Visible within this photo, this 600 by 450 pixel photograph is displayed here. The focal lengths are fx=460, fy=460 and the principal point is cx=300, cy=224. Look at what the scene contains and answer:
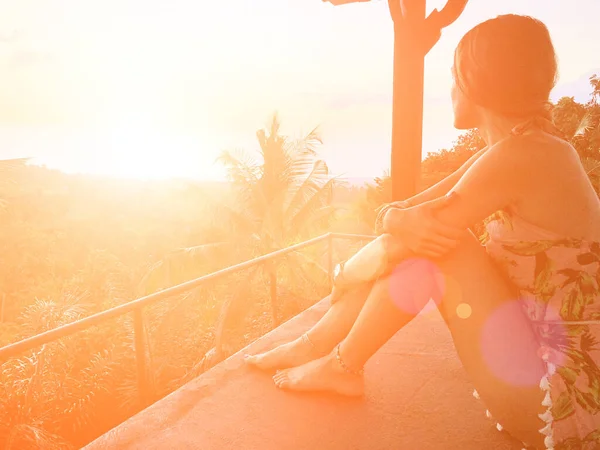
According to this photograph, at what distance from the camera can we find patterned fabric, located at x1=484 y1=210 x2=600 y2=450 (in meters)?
0.99

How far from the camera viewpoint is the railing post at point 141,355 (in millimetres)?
1989

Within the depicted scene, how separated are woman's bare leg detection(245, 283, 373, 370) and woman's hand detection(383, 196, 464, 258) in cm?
33

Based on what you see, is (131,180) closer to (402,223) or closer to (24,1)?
(24,1)

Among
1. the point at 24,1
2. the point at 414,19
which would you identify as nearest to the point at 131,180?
the point at 24,1

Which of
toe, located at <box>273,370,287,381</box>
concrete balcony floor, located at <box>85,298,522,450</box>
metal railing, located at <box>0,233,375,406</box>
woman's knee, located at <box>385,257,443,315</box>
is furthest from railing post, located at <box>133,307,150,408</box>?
woman's knee, located at <box>385,257,443,315</box>

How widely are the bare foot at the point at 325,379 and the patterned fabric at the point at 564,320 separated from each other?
0.73 meters

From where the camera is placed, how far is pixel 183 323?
18641mm

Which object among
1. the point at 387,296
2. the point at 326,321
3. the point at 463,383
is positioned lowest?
the point at 463,383

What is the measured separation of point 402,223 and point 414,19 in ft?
5.55

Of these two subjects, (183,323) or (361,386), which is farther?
(183,323)

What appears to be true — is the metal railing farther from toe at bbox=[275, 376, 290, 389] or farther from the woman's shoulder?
the woman's shoulder

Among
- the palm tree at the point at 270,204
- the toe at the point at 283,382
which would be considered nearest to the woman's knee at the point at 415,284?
the toe at the point at 283,382

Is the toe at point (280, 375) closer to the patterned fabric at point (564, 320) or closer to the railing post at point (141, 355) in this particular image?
the railing post at point (141, 355)

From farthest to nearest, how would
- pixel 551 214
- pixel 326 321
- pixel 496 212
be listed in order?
pixel 326 321
pixel 496 212
pixel 551 214
